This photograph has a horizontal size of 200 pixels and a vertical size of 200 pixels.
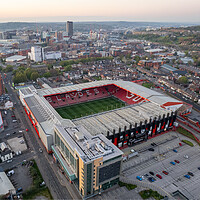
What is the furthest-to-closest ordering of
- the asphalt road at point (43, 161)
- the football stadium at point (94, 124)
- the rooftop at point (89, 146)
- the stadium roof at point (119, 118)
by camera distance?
the stadium roof at point (119, 118), the asphalt road at point (43, 161), the football stadium at point (94, 124), the rooftop at point (89, 146)

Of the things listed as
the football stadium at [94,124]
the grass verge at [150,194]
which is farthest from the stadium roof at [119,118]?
the grass verge at [150,194]

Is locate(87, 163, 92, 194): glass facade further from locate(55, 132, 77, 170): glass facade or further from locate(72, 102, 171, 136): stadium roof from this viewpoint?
locate(72, 102, 171, 136): stadium roof

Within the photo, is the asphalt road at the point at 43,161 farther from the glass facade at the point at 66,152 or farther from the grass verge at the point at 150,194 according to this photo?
the grass verge at the point at 150,194

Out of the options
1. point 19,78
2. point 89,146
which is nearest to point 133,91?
point 89,146

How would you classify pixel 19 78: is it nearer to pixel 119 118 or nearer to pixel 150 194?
pixel 119 118

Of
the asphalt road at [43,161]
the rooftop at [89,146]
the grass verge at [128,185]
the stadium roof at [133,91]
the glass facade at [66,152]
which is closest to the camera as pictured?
the rooftop at [89,146]

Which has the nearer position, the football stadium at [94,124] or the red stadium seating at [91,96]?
the football stadium at [94,124]

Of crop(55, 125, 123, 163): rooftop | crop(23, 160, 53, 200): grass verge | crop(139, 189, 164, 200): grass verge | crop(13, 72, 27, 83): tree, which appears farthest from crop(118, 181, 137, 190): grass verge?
crop(13, 72, 27, 83): tree
